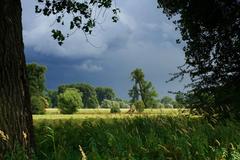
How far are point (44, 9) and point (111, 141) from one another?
806 centimetres

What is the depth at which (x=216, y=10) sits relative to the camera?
2091 centimetres

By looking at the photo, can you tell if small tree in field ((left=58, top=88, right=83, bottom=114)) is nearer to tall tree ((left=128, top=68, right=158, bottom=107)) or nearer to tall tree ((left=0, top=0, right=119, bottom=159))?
tall tree ((left=128, top=68, right=158, bottom=107))

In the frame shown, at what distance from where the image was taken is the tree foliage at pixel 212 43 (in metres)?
20.4

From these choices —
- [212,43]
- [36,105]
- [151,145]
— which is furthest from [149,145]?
[36,105]

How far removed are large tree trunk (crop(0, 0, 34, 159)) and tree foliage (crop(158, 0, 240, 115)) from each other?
11202mm

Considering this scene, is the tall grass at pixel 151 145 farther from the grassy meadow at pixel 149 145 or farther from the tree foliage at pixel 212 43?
the tree foliage at pixel 212 43

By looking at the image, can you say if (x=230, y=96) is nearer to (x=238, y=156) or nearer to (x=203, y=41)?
(x=203, y=41)

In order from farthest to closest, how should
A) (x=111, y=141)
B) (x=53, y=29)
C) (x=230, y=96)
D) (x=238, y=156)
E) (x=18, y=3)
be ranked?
(x=230, y=96)
(x=53, y=29)
(x=18, y=3)
(x=111, y=141)
(x=238, y=156)

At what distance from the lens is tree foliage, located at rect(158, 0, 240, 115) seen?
20406mm

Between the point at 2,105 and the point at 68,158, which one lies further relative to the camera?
the point at 2,105

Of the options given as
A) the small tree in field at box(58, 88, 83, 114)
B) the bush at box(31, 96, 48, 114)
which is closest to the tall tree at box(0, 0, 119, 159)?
the bush at box(31, 96, 48, 114)

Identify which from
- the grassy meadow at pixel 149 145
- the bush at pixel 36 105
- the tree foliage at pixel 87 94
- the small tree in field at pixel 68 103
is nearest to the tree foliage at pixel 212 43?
the grassy meadow at pixel 149 145

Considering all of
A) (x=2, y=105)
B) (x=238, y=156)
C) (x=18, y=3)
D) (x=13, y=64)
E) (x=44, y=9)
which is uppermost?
(x=44, y=9)

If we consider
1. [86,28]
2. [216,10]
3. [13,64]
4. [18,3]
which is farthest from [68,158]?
[216,10]
